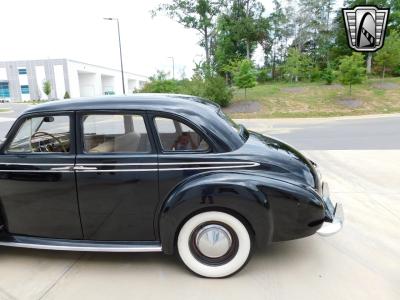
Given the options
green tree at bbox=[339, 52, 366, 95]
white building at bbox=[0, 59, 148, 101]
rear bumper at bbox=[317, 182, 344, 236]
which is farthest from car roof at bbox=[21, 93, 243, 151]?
white building at bbox=[0, 59, 148, 101]

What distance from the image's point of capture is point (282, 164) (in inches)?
121

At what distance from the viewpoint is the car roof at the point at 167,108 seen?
10.2ft

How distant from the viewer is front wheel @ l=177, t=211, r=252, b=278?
297 cm

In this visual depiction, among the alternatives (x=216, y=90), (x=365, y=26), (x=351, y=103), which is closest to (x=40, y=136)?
(x=365, y=26)

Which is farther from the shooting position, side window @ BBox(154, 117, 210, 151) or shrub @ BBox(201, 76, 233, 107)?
shrub @ BBox(201, 76, 233, 107)

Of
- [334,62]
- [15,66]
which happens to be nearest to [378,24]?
[334,62]

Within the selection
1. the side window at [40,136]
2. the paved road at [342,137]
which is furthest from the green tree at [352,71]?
the side window at [40,136]

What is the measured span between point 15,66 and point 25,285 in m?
75.5

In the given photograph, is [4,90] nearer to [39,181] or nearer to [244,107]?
[244,107]

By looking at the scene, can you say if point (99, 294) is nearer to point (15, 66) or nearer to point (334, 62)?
point (334, 62)

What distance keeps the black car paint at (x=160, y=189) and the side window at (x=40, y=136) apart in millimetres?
72

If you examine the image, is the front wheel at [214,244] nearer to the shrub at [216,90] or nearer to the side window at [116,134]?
the side window at [116,134]

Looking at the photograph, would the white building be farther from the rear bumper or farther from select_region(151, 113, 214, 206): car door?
the rear bumper

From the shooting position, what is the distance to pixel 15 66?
6731 centimetres
